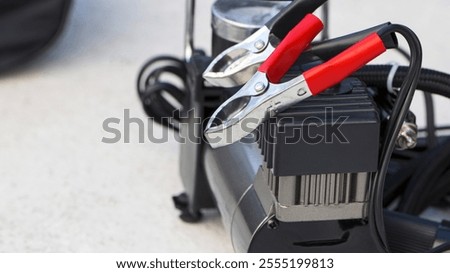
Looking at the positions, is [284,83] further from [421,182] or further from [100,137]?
[100,137]

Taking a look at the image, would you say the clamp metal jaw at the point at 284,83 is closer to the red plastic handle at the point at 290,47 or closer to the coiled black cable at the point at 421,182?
the red plastic handle at the point at 290,47

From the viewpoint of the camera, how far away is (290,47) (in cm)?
90

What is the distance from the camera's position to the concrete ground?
124cm

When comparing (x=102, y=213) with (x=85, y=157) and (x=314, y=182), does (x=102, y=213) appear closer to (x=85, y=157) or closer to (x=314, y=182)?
(x=85, y=157)

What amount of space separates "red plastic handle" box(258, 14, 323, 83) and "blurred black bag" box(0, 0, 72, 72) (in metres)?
0.91

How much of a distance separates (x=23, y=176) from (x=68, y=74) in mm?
406

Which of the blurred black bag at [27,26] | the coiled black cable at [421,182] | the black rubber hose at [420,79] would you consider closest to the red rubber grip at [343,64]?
the black rubber hose at [420,79]

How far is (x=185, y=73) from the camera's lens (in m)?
1.36

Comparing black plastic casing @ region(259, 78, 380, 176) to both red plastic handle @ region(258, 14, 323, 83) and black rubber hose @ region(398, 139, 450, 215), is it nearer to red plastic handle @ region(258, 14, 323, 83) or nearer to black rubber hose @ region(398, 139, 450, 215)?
red plastic handle @ region(258, 14, 323, 83)

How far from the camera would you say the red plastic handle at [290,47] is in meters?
0.89

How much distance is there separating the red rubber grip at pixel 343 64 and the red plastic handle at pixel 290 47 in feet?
0.18

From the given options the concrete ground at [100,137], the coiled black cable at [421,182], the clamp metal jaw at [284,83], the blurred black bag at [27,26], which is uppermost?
the clamp metal jaw at [284,83]

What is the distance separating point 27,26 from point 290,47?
0.93 meters

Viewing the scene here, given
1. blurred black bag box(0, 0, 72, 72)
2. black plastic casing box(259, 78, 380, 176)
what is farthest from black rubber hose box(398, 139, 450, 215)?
blurred black bag box(0, 0, 72, 72)
